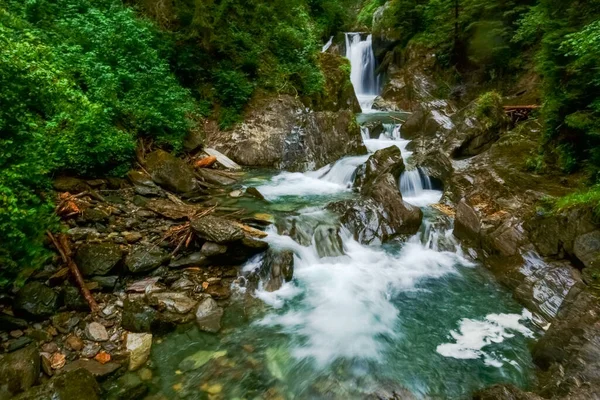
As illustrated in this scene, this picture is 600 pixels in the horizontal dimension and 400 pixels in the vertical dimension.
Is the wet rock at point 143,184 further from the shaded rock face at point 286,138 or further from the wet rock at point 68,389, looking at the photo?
the wet rock at point 68,389

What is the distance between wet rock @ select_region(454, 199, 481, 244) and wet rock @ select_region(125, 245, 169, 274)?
5812 millimetres

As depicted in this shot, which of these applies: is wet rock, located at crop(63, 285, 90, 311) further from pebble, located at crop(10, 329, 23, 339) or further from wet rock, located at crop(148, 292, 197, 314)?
wet rock, located at crop(148, 292, 197, 314)

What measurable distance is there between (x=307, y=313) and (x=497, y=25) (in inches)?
678

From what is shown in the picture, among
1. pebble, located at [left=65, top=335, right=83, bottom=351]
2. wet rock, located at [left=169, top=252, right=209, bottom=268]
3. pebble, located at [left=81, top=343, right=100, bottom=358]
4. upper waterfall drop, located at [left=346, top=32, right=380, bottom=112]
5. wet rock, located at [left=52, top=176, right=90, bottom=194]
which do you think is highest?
upper waterfall drop, located at [left=346, top=32, right=380, bottom=112]

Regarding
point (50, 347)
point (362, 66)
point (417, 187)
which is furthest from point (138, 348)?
point (362, 66)

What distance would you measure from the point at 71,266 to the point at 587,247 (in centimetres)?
752

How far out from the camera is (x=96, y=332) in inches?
157

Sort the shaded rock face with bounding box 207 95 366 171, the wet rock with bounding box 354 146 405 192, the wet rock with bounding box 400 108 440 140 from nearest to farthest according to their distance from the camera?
the wet rock with bounding box 354 146 405 192 → the shaded rock face with bounding box 207 95 366 171 → the wet rock with bounding box 400 108 440 140

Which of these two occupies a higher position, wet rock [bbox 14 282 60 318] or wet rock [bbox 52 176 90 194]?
wet rock [bbox 52 176 90 194]

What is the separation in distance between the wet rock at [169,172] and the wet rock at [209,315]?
3600 mm

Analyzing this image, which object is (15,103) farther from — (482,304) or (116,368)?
(482,304)

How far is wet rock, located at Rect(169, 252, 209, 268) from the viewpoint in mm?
5285

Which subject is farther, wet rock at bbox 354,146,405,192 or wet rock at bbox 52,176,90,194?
wet rock at bbox 354,146,405,192

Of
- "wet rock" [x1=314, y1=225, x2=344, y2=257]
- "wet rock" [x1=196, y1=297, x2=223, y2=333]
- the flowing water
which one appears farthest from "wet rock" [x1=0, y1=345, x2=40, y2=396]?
"wet rock" [x1=314, y1=225, x2=344, y2=257]
